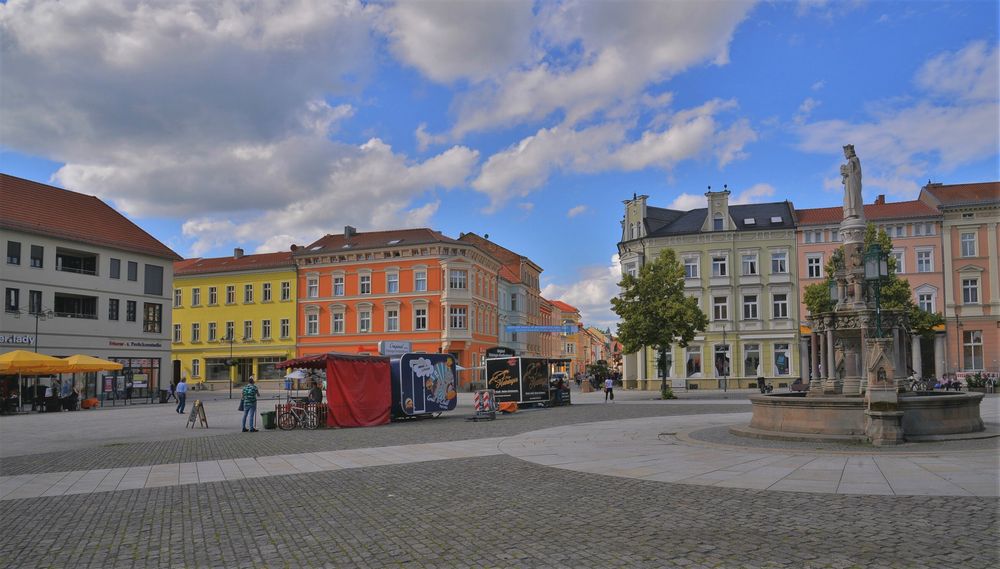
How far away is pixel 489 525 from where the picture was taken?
27.3 feet

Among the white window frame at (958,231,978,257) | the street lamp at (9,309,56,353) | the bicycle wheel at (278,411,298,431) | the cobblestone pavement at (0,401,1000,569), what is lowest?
the bicycle wheel at (278,411,298,431)

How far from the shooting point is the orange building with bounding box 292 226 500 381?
59.8m

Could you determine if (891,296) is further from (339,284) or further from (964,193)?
(339,284)

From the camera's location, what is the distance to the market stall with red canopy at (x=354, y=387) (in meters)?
24.6

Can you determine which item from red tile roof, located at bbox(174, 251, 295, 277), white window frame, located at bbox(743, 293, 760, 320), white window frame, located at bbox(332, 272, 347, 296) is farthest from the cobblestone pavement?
red tile roof, located at bbox(174, 251, 295, 277)

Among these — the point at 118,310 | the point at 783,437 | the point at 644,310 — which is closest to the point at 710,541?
the point at 783,437

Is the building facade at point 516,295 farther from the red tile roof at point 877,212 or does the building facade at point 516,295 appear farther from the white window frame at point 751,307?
the red tile roof at point 877,212

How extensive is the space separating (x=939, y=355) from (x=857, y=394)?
41413 mm

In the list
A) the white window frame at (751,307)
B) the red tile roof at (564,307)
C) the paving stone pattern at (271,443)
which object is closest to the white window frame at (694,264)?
the white window frame at (751,307)

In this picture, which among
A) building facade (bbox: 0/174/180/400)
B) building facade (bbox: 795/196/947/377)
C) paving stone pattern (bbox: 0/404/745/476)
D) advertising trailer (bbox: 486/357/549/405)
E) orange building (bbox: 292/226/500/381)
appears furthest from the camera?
orange building (bbox: 292/226/500/381)

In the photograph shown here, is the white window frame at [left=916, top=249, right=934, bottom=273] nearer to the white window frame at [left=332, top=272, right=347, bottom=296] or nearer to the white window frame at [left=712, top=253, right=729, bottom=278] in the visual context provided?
the white window frame at [left=712, top=253, right=729, bottom=278]

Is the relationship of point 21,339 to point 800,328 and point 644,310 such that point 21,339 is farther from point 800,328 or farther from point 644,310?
point 800,328

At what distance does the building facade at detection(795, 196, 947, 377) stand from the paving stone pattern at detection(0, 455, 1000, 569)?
4929 centimetres

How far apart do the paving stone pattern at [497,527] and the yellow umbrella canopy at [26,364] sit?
79.9 feet
